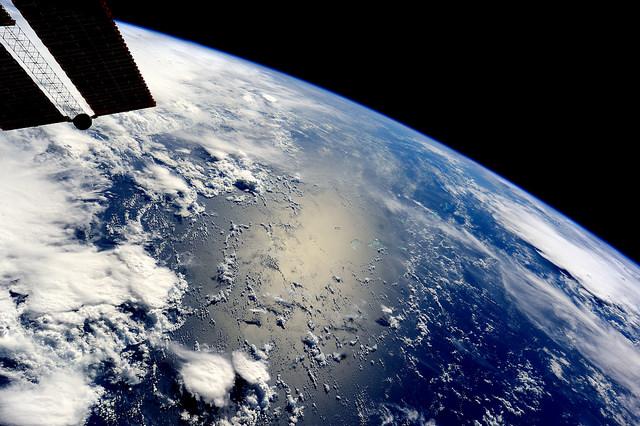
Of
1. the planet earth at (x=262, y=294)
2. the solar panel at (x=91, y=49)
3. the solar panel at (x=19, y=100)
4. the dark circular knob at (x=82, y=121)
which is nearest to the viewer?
the solar panel at (x=91, y=49)

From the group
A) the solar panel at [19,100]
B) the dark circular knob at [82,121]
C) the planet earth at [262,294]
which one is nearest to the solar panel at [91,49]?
the solar panel at [19,100]

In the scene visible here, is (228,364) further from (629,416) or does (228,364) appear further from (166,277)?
(629,416)

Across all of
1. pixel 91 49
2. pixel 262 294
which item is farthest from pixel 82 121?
pixel 262 294

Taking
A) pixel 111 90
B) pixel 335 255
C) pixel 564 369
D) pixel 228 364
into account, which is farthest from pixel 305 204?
pixel 564 369

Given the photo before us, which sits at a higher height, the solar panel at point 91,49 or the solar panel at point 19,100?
the solar panel at point 91,49

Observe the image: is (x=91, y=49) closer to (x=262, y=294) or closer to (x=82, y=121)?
(x=82, y=121)

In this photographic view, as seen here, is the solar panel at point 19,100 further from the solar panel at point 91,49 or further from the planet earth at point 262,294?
the planet earth at point 262,294

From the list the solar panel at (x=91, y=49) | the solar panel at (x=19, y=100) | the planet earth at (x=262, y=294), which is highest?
the solar panel at (x=91, y=49)
